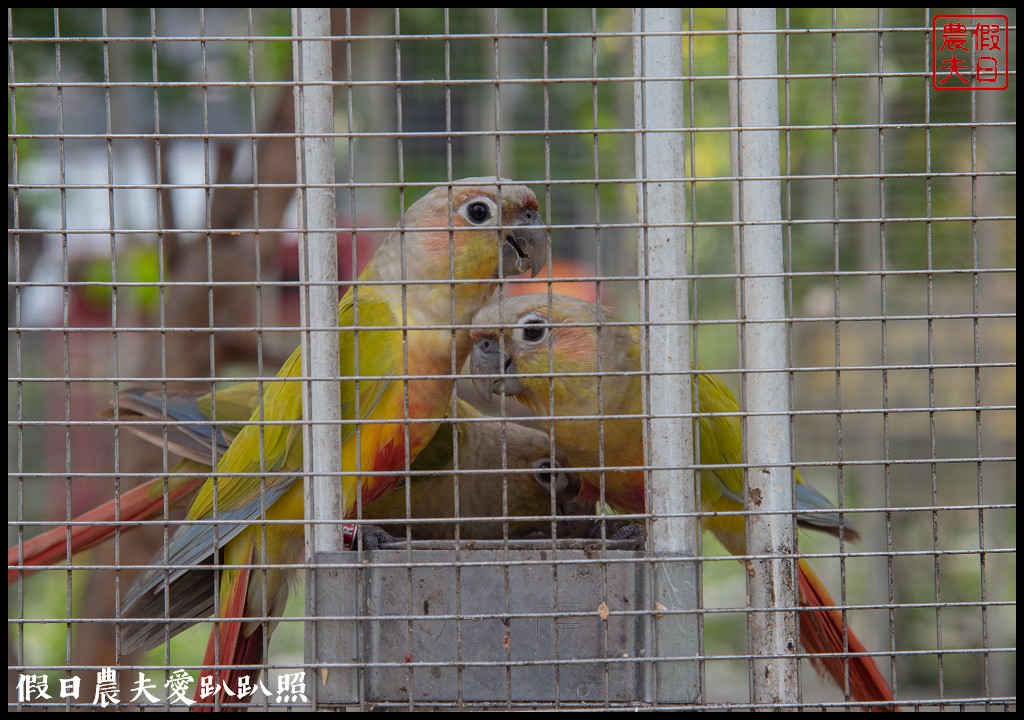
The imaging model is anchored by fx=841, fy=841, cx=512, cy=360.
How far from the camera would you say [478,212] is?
1.74 m

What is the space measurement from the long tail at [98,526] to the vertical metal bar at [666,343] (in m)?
0.84

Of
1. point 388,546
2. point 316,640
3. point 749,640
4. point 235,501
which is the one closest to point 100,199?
point 235,501

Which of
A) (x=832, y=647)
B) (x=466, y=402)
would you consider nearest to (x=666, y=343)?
(x=832, y=647)

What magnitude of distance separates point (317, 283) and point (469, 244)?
2.04ft

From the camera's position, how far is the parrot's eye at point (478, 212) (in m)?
1.74

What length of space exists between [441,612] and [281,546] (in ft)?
1.82

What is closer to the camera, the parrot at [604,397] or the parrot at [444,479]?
the parrot at [604,397]

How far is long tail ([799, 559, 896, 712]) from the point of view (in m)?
1.52

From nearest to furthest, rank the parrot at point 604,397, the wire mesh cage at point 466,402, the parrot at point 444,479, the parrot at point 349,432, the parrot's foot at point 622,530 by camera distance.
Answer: the wire mesh cage at point 466,402, the parrot at point 349,432, the parrot's foot at point 622,530, the parrot at point 604,397, the parrot at point 444,479

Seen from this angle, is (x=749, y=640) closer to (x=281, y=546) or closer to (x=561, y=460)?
(x=561, y=460)

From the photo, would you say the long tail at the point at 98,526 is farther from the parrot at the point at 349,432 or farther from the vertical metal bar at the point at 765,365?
the vertical metal bar at the point at 765,365

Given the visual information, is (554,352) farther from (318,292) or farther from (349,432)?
(318,292)

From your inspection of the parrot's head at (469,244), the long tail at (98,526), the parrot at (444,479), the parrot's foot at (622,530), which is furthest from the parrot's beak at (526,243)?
the long tail at (98,526)

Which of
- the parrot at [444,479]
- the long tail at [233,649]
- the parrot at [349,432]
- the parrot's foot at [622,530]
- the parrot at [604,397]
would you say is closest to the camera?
the long tail at [233,649]
